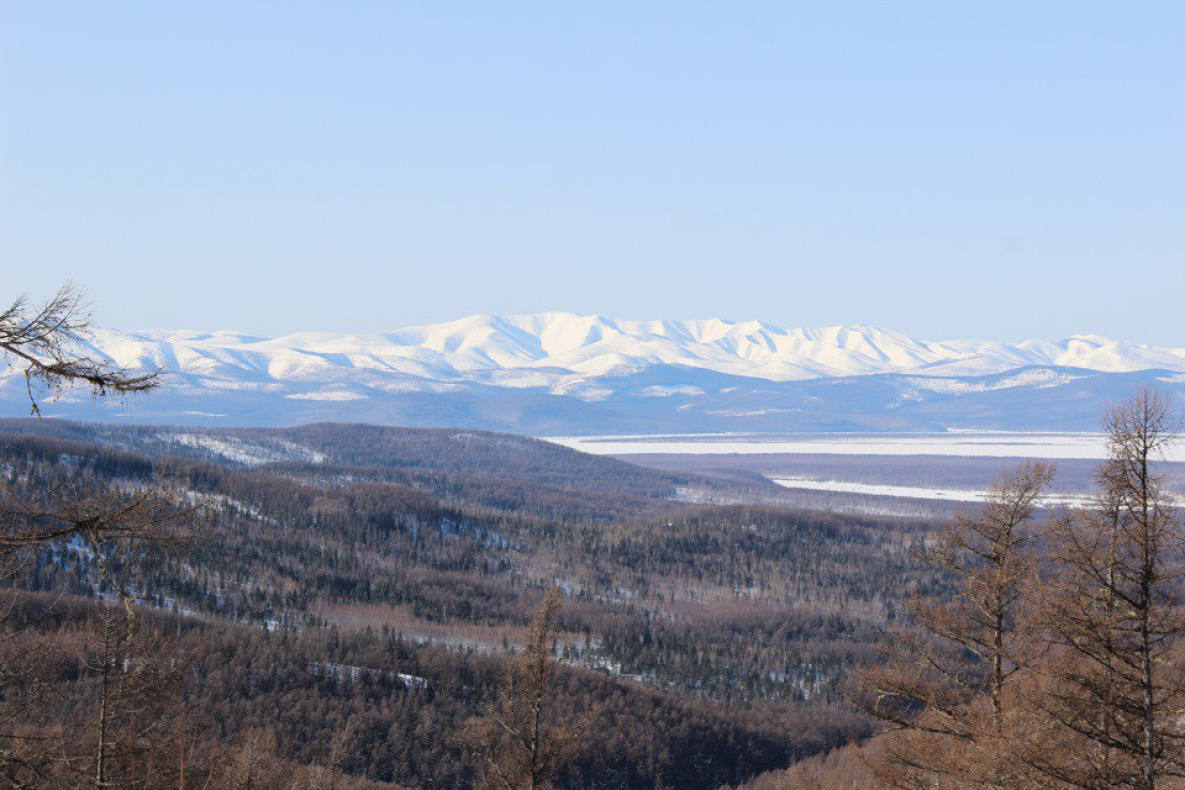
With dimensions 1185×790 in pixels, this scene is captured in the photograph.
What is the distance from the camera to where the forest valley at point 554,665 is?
19.0 meters

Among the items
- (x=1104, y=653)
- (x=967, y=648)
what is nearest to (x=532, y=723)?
(x=967, y=648)

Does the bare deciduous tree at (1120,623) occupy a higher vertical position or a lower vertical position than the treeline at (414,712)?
higher

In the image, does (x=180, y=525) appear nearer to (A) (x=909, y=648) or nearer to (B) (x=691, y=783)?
(A) (x=909, y=648)

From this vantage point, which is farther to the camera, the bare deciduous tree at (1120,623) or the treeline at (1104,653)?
the treeline at (1104,653)

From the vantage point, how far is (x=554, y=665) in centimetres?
3338

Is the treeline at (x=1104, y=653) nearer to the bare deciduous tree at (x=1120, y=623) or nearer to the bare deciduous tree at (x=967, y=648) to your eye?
the bare deciduous tree at (x=1120, y=623)

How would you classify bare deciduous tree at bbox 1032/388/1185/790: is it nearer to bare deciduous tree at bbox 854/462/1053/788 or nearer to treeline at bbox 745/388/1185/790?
treeline at bbox 745/388/1185/790

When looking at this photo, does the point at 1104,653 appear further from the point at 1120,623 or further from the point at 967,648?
the point at 967,648

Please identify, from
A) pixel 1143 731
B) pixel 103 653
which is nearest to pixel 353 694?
pixel 103 653

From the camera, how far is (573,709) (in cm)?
12825

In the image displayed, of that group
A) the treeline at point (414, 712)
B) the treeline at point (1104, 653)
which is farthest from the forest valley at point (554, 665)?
the treeline at point (414, 712)

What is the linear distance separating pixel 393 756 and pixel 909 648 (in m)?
101

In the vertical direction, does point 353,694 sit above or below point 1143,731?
below

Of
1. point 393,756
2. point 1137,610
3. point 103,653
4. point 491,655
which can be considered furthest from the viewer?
point 491,655
